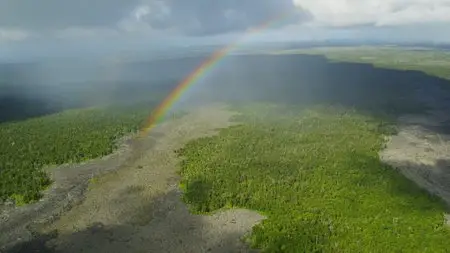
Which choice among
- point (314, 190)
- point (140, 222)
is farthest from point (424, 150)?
point (140, 222)

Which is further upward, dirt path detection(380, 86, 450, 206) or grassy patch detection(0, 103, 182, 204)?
grassy patch detection(0, 103, 182, 204)

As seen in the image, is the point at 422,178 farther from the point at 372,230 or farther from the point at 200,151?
the point at 200,151

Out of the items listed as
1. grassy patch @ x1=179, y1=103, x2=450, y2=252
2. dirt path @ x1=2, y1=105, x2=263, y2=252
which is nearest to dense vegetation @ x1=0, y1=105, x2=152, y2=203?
dirt path @ x1=2, y1=105, x2=263, y2=252

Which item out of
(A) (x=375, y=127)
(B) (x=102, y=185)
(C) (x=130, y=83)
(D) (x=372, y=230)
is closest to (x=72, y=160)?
(B) (x=102, y=185)

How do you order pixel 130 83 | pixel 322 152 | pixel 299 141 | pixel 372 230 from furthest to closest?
pixel 130 83 → pixel 299 141 → pixel 322 152 → pixel 372 230

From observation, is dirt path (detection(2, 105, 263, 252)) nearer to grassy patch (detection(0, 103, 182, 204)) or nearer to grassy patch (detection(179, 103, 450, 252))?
grassy patch (detection(179, 103, 450, 252))

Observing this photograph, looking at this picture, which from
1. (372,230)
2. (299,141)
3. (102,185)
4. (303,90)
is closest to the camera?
(372,230)

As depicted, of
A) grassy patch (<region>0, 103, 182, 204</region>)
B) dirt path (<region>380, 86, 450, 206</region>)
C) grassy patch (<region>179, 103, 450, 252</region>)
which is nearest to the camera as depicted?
grassy patch (<region>179, 103, 450, 252</region>)
